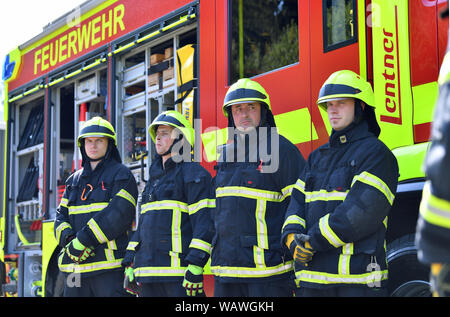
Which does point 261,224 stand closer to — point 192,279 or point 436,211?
point 192,279

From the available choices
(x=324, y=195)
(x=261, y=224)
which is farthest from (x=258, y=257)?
(x=324, y=195)

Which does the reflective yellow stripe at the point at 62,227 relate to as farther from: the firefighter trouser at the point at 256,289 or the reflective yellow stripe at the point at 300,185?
the reflective yellow stripe at the point at 300,185

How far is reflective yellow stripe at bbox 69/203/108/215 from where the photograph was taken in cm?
453

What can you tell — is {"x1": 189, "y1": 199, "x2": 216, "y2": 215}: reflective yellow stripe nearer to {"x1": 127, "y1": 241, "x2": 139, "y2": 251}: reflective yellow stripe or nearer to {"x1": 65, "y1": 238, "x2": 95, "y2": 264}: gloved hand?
{"x1": 127, "y1": 241, "x2": 139, "y2": 251}: reflective yellow stripe

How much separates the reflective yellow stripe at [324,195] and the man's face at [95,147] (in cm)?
212

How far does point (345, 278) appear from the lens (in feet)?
9.50

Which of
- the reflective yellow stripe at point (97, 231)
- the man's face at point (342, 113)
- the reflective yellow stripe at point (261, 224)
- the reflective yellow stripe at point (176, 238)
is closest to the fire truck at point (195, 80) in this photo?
the man's face at point (342, 113)

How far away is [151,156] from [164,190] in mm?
1612

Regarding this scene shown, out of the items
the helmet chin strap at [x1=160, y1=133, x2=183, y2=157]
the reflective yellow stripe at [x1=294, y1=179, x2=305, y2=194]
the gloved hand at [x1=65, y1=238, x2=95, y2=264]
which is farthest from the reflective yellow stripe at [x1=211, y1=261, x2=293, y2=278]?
the gloved hand at [x1=65, y1=238, x2=95, y2=264]

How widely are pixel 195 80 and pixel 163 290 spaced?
1.73 meters

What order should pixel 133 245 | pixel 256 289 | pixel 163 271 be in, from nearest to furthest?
pixel 256 289, pixel 163 271, pixel 133 245

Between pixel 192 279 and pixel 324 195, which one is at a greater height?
pixel 324 195

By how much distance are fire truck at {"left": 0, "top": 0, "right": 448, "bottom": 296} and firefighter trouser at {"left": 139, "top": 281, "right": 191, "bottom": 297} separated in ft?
1.74

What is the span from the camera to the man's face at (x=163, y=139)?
421 centimetres
